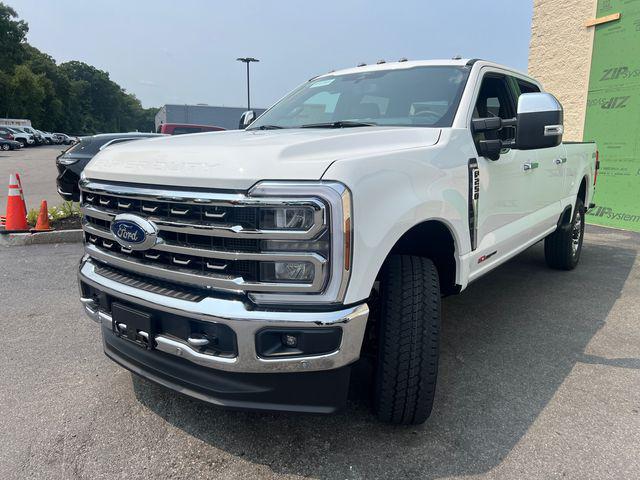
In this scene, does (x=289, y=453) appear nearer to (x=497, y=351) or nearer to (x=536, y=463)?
(x=536, y=463)

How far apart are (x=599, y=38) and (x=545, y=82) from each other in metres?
1.35

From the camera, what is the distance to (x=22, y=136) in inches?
1598

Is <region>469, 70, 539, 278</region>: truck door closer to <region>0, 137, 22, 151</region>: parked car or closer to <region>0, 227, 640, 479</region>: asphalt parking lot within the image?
<region>0, 227, 640, 479</region>: asphalt parking lot

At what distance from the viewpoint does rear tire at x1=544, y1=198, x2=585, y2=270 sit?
206 inches

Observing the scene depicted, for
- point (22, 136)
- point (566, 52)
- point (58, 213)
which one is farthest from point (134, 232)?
point (22, 136)

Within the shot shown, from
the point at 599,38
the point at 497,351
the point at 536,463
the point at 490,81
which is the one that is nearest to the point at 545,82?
the point at 599,38

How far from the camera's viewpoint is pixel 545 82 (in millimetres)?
10070

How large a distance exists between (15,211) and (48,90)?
65728mm

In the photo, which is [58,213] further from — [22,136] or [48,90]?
[48,90]

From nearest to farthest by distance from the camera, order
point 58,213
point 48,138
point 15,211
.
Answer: point 15,211
point 58,213
point 48,138

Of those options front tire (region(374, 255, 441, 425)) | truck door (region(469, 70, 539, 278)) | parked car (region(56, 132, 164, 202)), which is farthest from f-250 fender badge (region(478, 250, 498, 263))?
parked car (region(56, 132, 164, 202))

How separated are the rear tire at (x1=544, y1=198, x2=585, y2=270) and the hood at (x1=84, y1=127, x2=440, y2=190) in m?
3.32

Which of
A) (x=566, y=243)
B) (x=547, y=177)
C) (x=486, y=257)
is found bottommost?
(x=566, y=243)

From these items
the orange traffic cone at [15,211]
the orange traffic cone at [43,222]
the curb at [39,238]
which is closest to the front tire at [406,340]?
the curb at [39,238]
